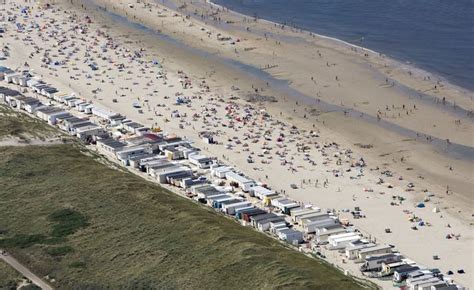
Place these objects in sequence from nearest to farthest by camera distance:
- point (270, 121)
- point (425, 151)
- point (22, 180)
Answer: point (22, 180), point (425, 151), point (270, 121)

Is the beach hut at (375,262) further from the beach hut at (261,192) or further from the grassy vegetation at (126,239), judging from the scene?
the beach hut at (261,192)

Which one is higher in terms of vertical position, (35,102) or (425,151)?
(425,151)

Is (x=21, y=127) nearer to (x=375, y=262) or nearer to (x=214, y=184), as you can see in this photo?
(x=214, y=184)

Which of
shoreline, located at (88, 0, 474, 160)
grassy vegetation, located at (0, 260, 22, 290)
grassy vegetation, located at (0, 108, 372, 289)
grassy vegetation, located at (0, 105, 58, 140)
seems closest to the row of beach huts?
grassy vegetation, located at (0, 105, 58, 140)

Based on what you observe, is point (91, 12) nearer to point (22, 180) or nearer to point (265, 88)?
point (265, 88)

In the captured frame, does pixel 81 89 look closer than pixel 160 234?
No

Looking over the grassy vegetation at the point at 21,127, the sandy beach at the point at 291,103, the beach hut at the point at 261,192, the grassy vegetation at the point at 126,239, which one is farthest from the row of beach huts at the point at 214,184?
the grassy vegetation at the point at 126,239

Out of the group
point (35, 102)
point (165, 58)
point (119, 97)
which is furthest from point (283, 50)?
point (35, 102)
